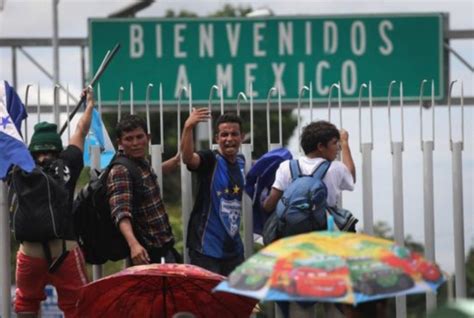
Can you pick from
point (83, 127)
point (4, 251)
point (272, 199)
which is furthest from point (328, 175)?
point (4, 251)

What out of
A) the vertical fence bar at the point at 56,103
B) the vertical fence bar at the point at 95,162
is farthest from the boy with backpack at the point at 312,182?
the vertical fence bar at the point at 56,103

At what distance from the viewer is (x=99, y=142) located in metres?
14.4

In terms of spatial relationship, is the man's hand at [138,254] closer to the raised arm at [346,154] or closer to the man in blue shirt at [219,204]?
the man in blue shirt at [219,204]

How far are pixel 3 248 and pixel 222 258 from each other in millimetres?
1710

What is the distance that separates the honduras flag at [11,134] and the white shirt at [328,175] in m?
1.59

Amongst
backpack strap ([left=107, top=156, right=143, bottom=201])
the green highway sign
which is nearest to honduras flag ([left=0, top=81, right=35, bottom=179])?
backpack strap ([left=107, top=156, right=143, bottom=201])

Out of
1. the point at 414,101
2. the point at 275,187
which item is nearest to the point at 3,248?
the point at 275,187

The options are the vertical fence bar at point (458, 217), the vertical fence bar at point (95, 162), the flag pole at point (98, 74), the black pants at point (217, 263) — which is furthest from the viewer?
the vertical fence bar at point (458, 217)

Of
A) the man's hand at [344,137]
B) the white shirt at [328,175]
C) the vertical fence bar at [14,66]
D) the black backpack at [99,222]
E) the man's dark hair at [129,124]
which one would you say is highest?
the vertical fence bar at [14,66]

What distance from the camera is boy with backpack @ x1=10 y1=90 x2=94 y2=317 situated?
13.0 metres

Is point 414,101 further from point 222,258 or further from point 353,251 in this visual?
point 353,251

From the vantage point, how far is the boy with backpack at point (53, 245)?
1299cm

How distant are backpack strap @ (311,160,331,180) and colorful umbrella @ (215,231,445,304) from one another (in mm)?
2786

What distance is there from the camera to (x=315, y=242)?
10094 mm
